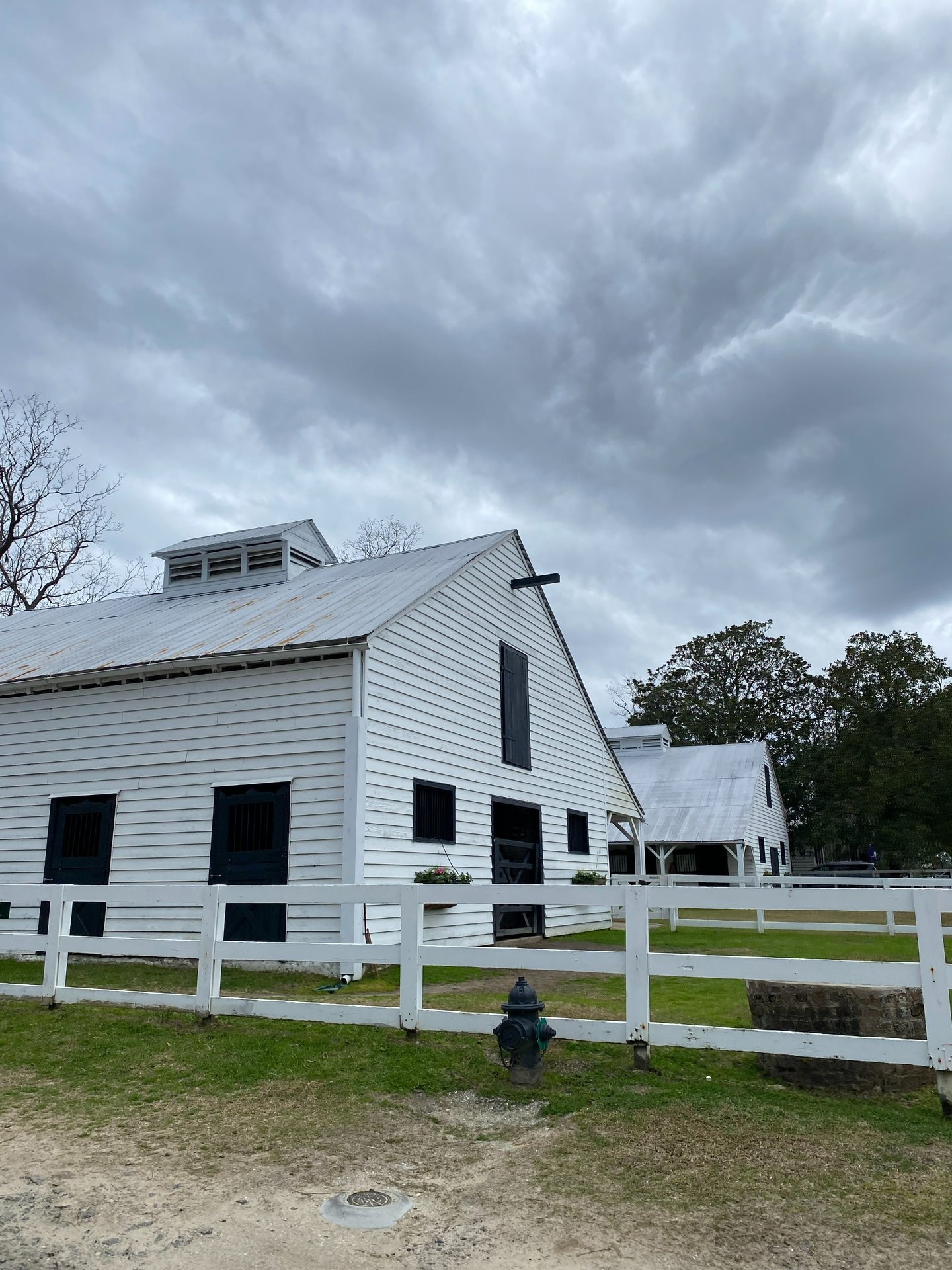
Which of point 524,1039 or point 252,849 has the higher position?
point 252,849

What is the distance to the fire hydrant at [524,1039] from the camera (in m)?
5.89

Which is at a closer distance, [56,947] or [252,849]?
[56,947]

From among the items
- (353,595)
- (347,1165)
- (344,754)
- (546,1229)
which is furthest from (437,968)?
(546,1229)

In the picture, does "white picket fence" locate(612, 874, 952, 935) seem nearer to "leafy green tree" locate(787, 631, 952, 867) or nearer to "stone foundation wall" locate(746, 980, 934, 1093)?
"stone foundation wall" locate(746, 980, 934, 1093)

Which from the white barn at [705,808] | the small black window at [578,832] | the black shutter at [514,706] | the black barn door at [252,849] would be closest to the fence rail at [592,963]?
the black barn door at [252,849]

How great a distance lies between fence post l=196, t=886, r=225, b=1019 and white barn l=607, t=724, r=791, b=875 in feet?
82.7

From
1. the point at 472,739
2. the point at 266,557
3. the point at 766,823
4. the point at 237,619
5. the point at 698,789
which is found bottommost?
the point at 766,823

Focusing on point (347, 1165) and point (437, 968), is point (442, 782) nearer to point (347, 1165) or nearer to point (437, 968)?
point (437, 968)

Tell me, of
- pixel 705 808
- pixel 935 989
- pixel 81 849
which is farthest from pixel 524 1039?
pixel 705 808

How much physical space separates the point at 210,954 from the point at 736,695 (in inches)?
2224

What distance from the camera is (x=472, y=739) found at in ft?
50.3

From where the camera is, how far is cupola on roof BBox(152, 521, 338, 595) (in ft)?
60.8

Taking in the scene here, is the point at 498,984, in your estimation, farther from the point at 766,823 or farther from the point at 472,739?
the point at 766,823

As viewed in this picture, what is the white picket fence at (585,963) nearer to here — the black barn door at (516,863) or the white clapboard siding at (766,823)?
the black barn door at (516,863)
